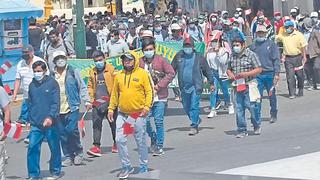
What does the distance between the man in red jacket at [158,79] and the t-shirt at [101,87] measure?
0.68m

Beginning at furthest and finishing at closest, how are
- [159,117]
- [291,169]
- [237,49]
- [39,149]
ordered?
[237,49] < [159,117] < [39,149] < [291,169]

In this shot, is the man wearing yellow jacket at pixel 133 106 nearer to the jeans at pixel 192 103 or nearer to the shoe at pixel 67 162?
the shoe at pixel 67 162

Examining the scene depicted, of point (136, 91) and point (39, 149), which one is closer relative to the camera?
point (136, 91)

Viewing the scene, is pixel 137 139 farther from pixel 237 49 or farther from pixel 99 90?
pixel 237 49

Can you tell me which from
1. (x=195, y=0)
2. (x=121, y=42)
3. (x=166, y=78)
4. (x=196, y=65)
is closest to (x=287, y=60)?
(x=121, y=42)

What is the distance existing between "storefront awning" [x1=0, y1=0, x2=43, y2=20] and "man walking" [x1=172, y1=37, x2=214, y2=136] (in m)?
9.18

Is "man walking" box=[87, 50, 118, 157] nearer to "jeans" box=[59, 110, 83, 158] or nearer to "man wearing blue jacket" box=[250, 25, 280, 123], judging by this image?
"jeans" box=[59, 110, 83, 158]

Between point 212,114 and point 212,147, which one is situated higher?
point 212,114

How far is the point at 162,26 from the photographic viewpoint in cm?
2691

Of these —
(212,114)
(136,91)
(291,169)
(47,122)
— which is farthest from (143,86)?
(212,114)

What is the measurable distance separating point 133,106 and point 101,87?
2142mm

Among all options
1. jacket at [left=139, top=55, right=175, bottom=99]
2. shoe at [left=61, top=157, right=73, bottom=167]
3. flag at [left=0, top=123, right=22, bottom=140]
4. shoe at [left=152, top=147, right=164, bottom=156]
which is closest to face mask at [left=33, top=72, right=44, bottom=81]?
flag at [left=0, top=123, right=22, bottom=140]

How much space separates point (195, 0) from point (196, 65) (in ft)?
86.5

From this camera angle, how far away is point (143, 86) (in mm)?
11477
